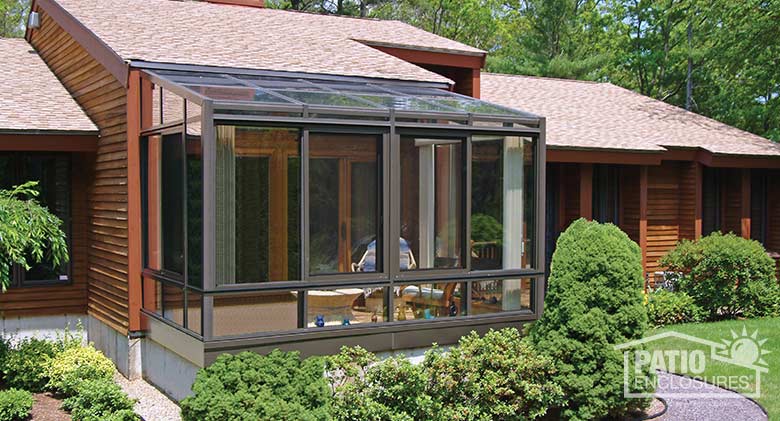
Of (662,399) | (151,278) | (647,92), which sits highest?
(647,92)

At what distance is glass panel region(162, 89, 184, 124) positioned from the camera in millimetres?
8458

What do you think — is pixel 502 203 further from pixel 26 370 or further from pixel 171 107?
pixel 26 370

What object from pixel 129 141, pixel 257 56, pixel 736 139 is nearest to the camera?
pixel 129 141

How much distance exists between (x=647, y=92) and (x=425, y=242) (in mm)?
24038

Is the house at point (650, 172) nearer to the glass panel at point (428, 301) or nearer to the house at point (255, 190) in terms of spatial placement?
the house at point (255, 190)

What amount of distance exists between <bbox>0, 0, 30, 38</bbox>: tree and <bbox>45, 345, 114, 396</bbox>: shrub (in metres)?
23.4

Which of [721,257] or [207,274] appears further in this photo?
[721,257]

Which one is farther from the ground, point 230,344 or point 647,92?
point 647,92

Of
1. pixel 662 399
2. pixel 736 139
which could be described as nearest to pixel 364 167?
pixel 662 399

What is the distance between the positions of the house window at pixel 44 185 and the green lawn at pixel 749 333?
25.4ft

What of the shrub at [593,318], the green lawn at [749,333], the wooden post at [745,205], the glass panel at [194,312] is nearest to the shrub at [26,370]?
the glass panel at [194,312]

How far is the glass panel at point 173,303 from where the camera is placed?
8.36 meters

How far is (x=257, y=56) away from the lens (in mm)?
10789

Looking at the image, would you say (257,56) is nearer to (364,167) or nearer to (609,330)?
(364,167)
